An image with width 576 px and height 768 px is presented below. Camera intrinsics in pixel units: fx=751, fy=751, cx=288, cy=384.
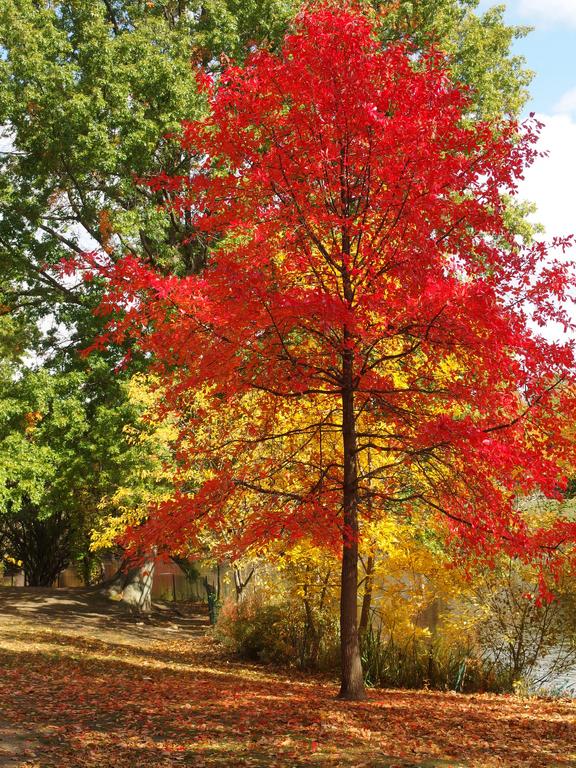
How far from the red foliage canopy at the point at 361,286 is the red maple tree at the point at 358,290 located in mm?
26

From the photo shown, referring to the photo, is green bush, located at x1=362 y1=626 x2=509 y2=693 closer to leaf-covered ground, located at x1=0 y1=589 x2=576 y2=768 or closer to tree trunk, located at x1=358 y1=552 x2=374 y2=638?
tree trunk, located at x1=358 y1=552 x2=374 y2=638

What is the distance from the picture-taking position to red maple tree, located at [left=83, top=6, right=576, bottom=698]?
8.09 meters

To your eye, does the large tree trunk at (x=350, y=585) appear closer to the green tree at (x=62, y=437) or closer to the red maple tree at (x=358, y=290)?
the red maple tree at (x=358, y=290)

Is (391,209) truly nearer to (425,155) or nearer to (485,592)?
(425,155)

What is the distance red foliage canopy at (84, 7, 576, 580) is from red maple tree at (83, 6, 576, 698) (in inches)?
1.0

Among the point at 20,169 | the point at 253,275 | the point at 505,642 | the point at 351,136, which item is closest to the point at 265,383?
the point at 253,275

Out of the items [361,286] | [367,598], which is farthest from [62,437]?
[361,286]

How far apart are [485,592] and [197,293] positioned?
7.64 meters

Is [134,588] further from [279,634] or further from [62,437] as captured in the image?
[279,634]

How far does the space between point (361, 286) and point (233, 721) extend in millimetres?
5240

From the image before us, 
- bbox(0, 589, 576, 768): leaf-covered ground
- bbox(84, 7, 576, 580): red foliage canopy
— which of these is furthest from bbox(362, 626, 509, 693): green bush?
bbox(84, 7, 576, 580): red foliage canopy

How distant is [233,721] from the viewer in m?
7.90

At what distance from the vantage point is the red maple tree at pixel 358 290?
8.09m

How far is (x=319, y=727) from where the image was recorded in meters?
7.61
